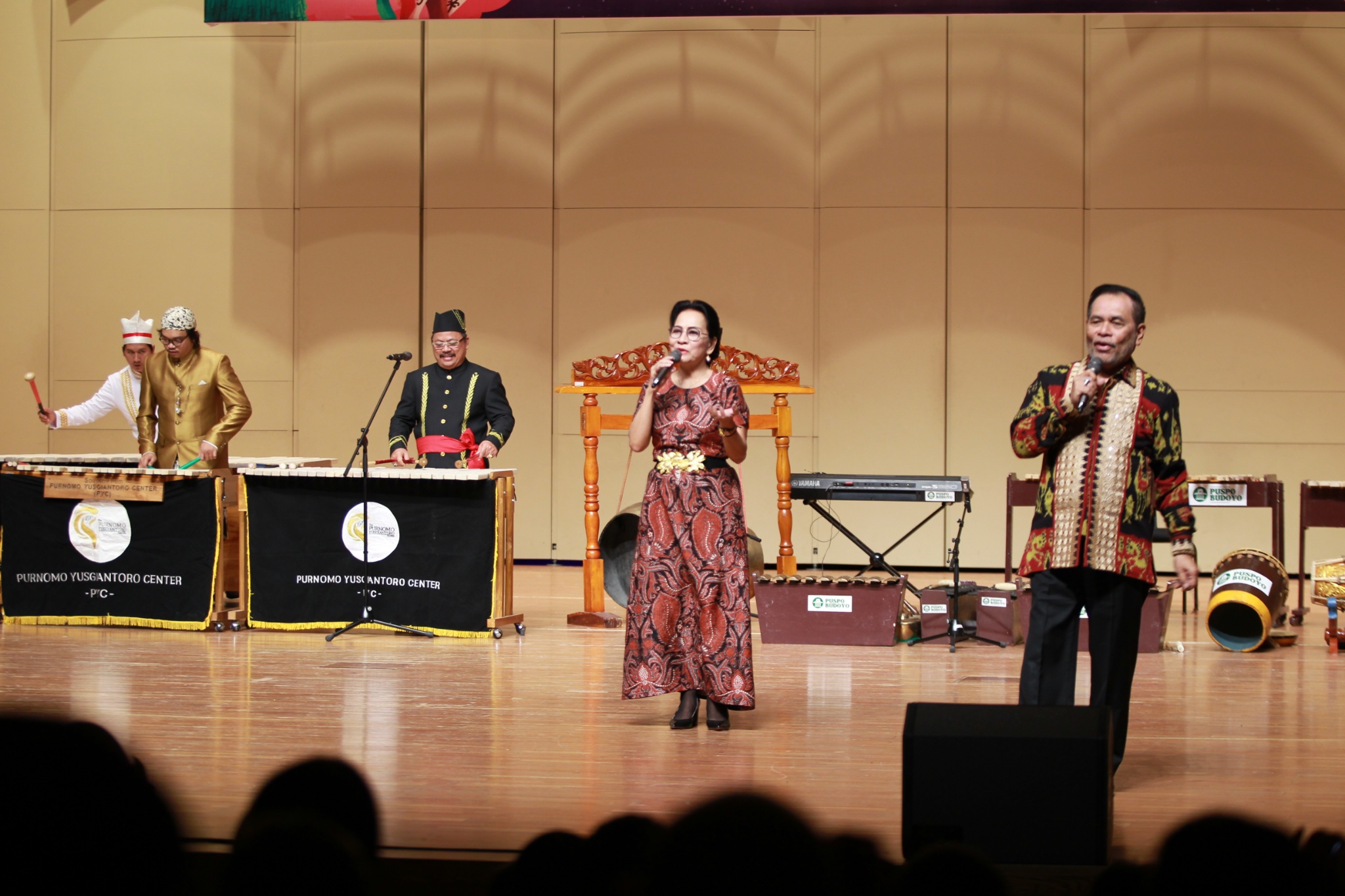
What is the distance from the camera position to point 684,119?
905 centimetres

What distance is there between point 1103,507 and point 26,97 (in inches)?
354

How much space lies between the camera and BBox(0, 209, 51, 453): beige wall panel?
30.3ft

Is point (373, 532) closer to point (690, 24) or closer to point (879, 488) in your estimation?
point (879, 488)

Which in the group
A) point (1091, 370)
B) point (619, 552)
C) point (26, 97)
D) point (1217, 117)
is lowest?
point (619, 552)

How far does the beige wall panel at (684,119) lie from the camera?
8.95m

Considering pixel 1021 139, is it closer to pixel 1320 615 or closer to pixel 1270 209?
pixel 1270 209

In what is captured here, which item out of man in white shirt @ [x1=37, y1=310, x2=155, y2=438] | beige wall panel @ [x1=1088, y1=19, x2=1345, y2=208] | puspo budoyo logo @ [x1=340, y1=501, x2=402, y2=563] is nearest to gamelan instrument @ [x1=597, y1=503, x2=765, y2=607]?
puspo budoyo logo @ [x1=340, y1=501, x2=402, y2=563]

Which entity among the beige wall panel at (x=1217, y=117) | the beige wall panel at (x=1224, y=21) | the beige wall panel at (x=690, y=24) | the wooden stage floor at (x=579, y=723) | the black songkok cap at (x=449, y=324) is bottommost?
the wooden stage floor at (x=579, y=723)

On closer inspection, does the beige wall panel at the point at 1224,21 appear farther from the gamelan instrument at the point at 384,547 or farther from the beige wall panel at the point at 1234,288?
the gamelan instrument at the point at 384,547

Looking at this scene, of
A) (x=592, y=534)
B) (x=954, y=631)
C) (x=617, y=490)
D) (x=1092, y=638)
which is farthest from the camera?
(x=617, y=490)

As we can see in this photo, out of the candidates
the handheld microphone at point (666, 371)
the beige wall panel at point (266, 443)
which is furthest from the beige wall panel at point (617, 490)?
the handheld microphone at point (666, 371)

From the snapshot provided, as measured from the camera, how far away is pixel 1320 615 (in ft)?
23.0

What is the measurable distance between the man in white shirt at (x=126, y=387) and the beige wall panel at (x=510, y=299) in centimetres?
212

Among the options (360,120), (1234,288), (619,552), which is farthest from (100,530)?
(1234,288)
